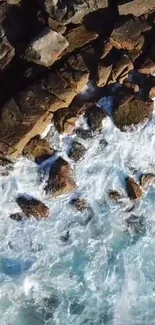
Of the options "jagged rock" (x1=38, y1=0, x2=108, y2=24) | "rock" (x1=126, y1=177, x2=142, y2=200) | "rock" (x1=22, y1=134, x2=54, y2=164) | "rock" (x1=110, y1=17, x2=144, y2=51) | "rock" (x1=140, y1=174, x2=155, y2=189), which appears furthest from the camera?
"rock" (x1=140, y1=174, x2=155, y2=189)

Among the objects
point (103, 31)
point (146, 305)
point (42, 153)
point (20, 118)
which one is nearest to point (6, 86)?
point (20, 118)

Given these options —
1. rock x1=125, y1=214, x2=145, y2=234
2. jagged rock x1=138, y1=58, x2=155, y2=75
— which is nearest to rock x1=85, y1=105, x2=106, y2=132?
jagged rock x1=138, y1=58, x2=155, y2=75

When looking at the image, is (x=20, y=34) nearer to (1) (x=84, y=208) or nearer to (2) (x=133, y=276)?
(1) (x=84, y=208)

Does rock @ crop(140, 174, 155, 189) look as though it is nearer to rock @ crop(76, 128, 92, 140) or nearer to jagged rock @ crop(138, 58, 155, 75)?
rock @ crop(76, 128, 92, 140)

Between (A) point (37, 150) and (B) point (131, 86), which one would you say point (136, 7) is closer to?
(B) point (131, 86)

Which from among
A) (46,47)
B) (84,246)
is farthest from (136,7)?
(84,246)

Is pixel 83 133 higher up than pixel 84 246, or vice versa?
pixel 83 133

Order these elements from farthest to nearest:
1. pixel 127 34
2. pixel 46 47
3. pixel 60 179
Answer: pixel 60 179
pixel 127 34
pixel 46 47
